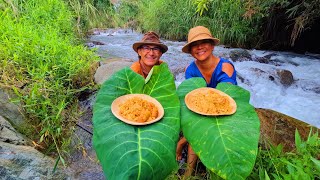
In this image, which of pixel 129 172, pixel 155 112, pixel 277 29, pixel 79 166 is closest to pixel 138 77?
pixel 155 112

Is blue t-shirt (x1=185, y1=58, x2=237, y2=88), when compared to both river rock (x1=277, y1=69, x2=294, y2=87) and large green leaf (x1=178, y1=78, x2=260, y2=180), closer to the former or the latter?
large green leaf (x1=178, y1=78, x2=260, y2=180)

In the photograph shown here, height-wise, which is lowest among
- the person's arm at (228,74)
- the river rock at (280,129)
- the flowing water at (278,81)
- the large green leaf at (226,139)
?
the flowing water at (278,81)

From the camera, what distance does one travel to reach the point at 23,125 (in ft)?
7.72

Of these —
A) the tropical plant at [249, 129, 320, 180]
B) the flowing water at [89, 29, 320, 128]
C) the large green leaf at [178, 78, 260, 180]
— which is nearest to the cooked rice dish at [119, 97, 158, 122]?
the large green leaf at [178, 78, 260, 180]

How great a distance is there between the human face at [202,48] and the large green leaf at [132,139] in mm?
753

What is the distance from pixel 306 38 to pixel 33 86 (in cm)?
742

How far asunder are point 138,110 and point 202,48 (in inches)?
41.2

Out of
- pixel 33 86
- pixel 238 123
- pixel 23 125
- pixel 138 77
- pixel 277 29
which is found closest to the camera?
pixel 238 123

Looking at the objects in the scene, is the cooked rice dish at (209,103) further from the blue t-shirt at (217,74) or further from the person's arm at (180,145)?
the person's arm at (180,145)

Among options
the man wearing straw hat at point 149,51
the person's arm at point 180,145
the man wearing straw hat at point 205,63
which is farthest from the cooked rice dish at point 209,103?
the man wearing straw hat at point 149,51

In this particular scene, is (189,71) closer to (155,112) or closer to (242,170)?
(155,112)

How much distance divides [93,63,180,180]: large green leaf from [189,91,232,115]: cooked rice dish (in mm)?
104

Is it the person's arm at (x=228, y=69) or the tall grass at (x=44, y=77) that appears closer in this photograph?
the person's arm at (x=228, y=69)

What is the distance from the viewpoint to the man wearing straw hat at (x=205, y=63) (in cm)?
210
